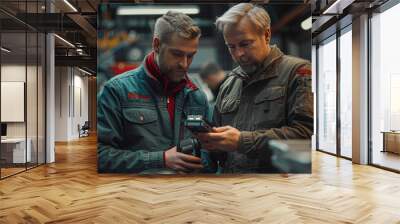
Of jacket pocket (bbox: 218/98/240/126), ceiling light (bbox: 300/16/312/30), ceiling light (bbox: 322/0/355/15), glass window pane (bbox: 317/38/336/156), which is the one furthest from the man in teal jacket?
glass window pane (bbox: 317/38/336/156)

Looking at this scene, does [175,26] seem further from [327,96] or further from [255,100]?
[327,96]

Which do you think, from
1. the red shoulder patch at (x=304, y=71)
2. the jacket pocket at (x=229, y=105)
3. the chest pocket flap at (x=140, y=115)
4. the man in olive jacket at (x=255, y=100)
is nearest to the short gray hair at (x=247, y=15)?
the man in olive jacket at (x=255, y=100)

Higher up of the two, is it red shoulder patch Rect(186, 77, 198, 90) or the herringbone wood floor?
red shoulder patch Rect(186, 77, 198, 90)

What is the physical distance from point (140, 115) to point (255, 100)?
193cm

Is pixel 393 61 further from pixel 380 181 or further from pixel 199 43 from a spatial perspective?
pixel 199 43

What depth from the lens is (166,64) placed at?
6535 mm

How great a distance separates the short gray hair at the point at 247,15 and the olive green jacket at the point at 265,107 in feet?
1.50

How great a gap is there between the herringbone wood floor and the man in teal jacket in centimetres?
37

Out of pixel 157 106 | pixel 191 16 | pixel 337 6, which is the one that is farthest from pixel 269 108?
pixel 337 6

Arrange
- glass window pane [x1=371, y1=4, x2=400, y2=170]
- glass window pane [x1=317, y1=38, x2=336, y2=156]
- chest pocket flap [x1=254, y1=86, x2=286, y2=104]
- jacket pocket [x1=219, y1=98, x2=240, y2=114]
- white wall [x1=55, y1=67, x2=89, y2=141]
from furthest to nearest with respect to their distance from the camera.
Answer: white wall [x1=55, y1=67, x2=89, y2=141] → glass window pane [x1=317, y1=38, x2=336, y2=156] → glass window pane [x1=371, y1=4, x2=400, y2=170] → jacket pocket [x1=219, y1=98, x2=240, y2=114] → chest pocket flap [x1=254, y1=86, x2=286, y2=104]

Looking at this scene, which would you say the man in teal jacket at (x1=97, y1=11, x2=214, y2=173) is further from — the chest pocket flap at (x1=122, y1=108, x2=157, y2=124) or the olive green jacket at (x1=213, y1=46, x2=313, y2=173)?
the olive green jacket at (x1=213, y1=46, x2=313, y2=173)

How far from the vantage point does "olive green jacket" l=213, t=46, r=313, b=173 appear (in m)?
6.45

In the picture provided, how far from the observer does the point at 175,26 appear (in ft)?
21.7

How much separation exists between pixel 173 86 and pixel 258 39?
1.63 metres
